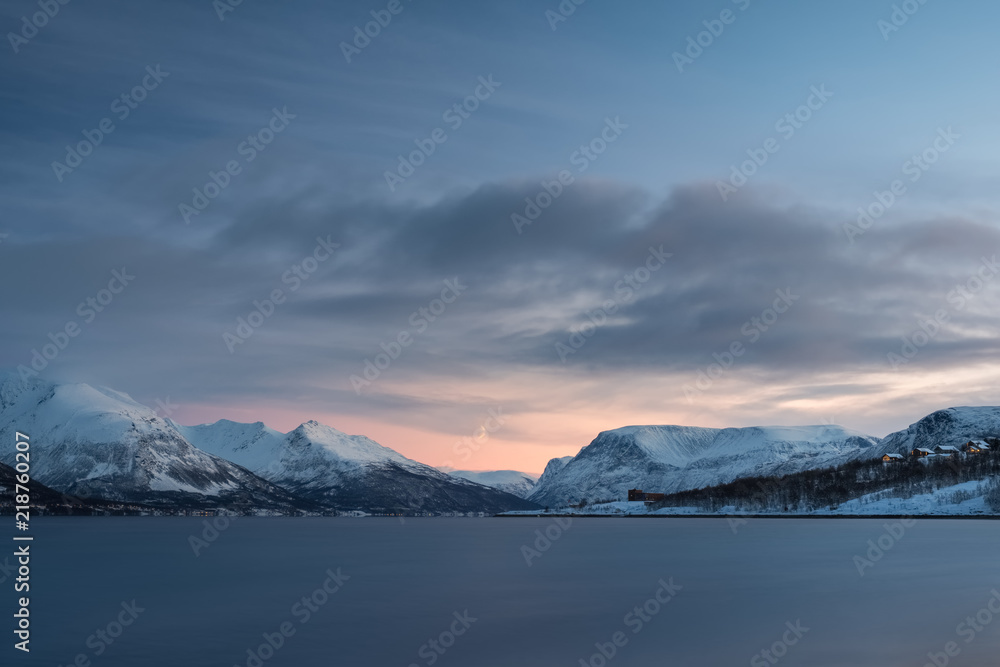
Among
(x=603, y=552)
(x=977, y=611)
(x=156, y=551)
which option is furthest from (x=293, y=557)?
(x=977, y=611)

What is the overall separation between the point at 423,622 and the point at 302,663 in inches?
510

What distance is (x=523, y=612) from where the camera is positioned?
54.2m

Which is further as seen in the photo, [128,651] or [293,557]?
[293,557]

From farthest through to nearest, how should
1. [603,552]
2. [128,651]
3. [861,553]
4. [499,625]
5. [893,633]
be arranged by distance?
[603,552], [861,553], [499,625], [893,633], [128,651]

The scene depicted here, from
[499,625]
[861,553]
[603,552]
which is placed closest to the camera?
[499,625]

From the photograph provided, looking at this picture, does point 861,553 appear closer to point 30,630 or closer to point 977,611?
point 977,611

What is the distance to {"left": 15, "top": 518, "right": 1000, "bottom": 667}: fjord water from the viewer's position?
39688mm

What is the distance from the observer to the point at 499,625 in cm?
4847

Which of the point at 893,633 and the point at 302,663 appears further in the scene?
the point at 893,633

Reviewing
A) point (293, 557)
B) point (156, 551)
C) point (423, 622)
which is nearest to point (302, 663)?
point (423, 622)

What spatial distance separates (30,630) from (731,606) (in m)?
41.6

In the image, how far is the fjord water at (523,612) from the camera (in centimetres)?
3969

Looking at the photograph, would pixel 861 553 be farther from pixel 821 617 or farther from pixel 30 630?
pixel 30 630

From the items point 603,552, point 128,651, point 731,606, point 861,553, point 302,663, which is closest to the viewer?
point 302,663
